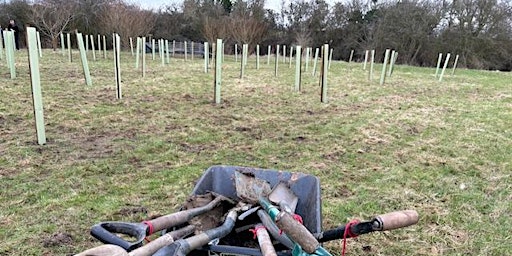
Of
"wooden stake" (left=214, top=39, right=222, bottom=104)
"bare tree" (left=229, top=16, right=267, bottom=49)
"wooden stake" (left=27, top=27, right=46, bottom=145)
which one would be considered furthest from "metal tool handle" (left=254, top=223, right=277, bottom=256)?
"bare tree" (left=229, top=16, right=267, bottom=49)

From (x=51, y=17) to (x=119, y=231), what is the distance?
749 inches

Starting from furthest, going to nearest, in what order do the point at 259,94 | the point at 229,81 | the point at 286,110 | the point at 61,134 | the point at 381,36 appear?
the point at 381,36 → the point at 229,81 → the point at 259,94 → the point at 286,110 → the point at 61,134

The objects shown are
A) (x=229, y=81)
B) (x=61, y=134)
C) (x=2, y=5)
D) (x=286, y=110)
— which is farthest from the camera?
(x=2, y=5)

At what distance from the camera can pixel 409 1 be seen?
897 inches

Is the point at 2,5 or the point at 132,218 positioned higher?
the point at 2,5

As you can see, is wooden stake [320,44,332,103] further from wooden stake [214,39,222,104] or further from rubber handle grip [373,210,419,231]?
rubber handle grip [373,210,419,231]

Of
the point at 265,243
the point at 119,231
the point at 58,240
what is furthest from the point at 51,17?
the point at 265,243

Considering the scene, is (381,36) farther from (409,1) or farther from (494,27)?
(494,27)

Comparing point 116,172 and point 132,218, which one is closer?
point 132,218

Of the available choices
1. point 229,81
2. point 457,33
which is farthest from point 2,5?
point 457,33

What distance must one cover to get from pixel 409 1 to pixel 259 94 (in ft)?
63.0

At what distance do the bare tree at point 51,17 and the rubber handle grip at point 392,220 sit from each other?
58.5ft

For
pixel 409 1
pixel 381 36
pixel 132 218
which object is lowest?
pixel 132 218

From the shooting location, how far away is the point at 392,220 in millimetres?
1270
